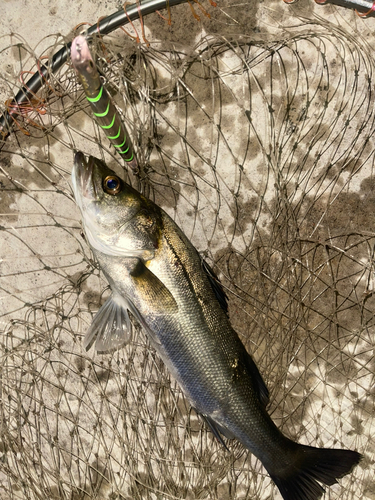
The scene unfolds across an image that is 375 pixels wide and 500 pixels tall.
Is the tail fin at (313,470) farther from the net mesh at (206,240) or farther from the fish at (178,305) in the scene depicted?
the net mesh at (206,240)

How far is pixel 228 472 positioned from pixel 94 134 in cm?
275

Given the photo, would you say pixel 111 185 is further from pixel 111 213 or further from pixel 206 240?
pixel 206 240

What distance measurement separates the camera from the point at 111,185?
2.17 meters

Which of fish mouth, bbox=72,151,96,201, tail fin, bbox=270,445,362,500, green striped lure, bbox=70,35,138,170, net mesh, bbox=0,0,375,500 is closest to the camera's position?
green striped lure, bbox=70,35,138,170

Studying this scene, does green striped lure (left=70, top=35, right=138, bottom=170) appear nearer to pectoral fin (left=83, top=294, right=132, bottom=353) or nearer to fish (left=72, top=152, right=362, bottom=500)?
fish (left=72, top=152, right=362, bottom=500)

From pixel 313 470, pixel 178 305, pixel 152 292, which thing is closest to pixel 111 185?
pixel 152 292

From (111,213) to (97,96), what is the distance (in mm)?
648

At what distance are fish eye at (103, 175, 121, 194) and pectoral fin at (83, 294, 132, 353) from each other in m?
0.67

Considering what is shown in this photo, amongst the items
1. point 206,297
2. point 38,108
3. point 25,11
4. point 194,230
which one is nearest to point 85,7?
point 25,11

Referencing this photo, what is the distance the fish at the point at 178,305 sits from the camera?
Result: 2.17 metres

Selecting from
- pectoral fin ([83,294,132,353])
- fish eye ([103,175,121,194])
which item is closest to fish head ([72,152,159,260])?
fish eye ([103,175,121,194])

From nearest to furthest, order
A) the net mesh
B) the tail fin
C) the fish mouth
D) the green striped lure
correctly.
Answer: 1. the green striped lure
2. the fish mouth
3. the tail fin
4. the net mesh

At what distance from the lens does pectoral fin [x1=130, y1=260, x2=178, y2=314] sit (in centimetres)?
217

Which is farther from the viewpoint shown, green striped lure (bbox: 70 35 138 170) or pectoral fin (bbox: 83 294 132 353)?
pectoral fin (bbox: 83 294 132 353)
